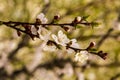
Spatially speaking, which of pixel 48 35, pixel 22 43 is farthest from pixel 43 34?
pixel 22 43

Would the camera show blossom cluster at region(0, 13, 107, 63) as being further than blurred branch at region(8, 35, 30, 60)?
No

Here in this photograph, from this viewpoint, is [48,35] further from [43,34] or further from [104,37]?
[104,37]

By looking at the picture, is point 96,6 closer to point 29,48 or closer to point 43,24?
point 29,48

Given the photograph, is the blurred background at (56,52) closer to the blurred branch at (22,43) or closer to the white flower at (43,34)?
the blurred branch at (22,43)

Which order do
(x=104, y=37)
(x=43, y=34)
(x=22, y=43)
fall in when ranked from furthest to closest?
(x=104, y=37)
(x=22, y=43)
(x=43, y=34)

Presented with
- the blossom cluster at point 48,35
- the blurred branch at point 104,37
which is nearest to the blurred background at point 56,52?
the blurred branch at point 104,37

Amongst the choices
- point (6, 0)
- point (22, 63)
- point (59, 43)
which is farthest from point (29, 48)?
point (59, 43)

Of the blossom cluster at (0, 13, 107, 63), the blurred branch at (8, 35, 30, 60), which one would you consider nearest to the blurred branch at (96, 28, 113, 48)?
the blurred branch at (8, 35, 30, 60)

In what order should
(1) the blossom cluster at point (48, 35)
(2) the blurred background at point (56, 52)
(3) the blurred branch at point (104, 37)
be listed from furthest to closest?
(3) the blurred branch at point (104, 37) → (2) the blurred background at point (56, 52) → (1) the blossom cluster at point (48, 35)

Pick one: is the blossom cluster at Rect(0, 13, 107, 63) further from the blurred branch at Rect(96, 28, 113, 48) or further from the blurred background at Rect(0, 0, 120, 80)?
the blurred branch at Rect(96, 28, 113, 48)
